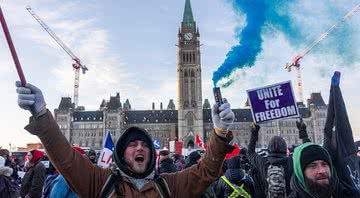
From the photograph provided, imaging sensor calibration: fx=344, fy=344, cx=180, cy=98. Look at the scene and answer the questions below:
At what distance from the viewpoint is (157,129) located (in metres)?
101

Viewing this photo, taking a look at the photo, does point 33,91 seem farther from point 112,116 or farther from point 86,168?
point 112,116

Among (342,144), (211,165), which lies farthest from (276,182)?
(211,165)

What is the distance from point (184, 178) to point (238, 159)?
104 inches

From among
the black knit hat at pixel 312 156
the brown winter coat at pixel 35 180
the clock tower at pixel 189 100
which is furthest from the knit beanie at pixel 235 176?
the clock tower at pixel 189 100

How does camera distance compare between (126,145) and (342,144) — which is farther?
(342,144)

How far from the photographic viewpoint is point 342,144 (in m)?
3.55

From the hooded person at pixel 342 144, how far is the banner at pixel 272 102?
7.71 feet

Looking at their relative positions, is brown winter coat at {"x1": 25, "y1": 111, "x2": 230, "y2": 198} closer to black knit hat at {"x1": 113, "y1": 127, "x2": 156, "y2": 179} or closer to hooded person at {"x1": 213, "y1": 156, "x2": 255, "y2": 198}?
black knit hat at {"x1": 113, "y1": 127, "x2": 156, "y2": 179}

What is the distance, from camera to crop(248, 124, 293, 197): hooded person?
496 cm

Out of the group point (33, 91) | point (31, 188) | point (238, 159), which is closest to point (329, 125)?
point (238, 159)

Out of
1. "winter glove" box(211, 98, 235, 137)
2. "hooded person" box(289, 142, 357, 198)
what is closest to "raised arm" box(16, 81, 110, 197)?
"winter glove" box(211, 98, 235, 137)

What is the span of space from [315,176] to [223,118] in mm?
1089

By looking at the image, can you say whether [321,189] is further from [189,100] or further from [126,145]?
[189,100]

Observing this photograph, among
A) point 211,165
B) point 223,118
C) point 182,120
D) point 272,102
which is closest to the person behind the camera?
point 223,118
